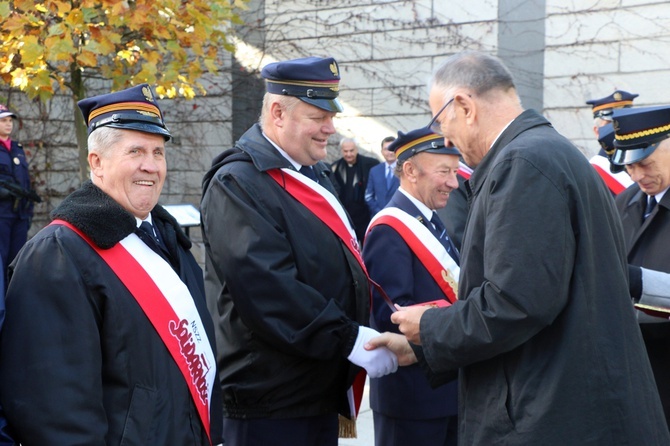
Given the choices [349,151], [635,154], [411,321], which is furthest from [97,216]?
[349,151]

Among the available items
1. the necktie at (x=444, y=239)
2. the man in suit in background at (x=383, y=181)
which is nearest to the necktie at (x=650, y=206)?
the necktie at (x=444, y=239)

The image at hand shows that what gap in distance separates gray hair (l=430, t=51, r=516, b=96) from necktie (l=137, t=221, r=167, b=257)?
1045 millimetres

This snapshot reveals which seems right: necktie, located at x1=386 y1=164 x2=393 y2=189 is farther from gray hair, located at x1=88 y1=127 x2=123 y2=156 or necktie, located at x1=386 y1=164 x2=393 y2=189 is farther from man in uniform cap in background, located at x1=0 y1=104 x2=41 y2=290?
gray hair, located at x1=88 y1=127 x2=123 y2=156

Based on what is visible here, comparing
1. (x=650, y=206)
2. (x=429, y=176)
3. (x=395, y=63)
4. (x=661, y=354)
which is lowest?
(x=661, y=354)

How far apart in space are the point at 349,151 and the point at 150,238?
8.26m

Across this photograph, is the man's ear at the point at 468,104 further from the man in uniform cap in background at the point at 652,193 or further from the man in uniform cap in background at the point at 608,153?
the man in uniform cap in background at the point at 608,153

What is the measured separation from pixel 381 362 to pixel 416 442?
61cm

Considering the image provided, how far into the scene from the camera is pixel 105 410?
243 centimetres

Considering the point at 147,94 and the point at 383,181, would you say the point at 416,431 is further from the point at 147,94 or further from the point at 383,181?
the point at 383,181

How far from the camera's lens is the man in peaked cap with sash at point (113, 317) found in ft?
7.68

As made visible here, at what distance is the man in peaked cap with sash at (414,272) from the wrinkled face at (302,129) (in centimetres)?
61

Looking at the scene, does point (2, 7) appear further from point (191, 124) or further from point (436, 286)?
point (191, 124)

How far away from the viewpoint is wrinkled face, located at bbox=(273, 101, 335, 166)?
351cm

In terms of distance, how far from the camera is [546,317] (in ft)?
8.20
